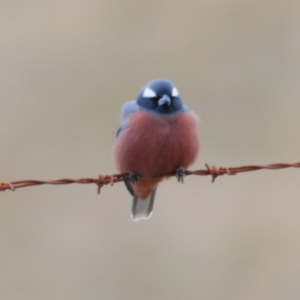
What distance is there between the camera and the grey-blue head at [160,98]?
5.71 meters

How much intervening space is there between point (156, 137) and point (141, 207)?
1.09 meters

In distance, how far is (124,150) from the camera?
566 cm

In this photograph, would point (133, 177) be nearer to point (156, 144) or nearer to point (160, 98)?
point (156, 144)

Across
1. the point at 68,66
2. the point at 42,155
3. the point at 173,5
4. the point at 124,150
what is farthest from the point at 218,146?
the point at 124,150

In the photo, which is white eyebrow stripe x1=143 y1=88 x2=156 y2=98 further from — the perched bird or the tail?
the tail

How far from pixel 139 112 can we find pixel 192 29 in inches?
360

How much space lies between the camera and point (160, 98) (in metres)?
5.69

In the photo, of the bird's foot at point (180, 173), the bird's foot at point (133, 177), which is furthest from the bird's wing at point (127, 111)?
the bird's foot at point (180, 173)

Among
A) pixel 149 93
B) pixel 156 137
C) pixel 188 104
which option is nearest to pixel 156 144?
pixel 156 137

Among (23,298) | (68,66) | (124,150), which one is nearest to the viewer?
(124,150)

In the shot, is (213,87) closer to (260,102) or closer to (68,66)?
(260,102)

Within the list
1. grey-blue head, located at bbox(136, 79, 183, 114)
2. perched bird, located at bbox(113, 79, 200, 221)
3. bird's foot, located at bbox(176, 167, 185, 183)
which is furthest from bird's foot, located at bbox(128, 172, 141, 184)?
grey-blue head, located at bbox(136, 79, 183, 114)

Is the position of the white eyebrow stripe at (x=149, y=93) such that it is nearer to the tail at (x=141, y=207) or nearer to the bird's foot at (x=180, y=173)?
the bird's foot at (x=180, y=173)

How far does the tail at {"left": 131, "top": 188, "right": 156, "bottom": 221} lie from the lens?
21.0ft
